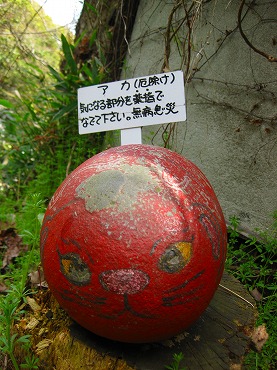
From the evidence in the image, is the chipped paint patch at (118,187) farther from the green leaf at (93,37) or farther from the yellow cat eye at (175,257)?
the green leaf at (93,37)

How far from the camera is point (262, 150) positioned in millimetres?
2568

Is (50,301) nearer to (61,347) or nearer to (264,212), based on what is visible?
(61,347)

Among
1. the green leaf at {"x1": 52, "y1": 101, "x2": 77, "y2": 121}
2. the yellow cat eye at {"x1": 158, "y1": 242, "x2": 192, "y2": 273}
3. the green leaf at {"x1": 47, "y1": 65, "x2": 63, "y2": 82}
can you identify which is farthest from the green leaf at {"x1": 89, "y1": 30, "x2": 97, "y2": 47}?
the yellow cat eye at {"x1": 158, "y1": 242, "x2": 192, "y2": 273}

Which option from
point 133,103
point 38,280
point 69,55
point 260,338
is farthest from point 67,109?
point 260,338

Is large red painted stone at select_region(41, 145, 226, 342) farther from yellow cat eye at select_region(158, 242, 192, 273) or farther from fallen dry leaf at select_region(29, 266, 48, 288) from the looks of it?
fallen dry leaf at select_region(29, 266, 48, 288)

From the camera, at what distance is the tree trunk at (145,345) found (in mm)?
1511

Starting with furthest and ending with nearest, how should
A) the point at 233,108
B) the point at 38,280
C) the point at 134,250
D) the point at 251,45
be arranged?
the point at 233,108 → the point at 251,45 → the point at 38,280 → the point at 134,250

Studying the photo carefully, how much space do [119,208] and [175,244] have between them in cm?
25

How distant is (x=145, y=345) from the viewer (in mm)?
1585

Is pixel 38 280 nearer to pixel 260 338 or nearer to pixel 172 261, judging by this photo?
pixel 172 261

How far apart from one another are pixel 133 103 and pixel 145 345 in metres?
1.34

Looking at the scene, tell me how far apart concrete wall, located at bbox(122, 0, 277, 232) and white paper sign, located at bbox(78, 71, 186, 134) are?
0.58 m

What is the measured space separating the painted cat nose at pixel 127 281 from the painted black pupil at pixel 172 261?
0.08 meters

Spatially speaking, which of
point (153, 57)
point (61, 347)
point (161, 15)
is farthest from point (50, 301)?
point (161, 15)
